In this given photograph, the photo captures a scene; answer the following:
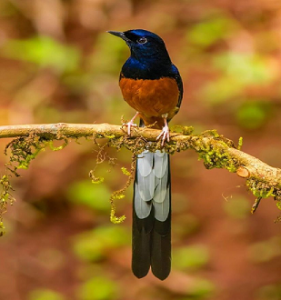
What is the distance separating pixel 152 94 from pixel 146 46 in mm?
315

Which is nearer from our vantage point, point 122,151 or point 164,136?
point 164,136

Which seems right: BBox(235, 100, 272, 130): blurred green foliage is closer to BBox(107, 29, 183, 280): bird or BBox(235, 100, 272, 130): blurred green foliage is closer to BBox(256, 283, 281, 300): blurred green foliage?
BBox(256, 283, 281, 300): blurred green foliage

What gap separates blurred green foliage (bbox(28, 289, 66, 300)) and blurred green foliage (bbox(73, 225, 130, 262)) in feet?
1.54

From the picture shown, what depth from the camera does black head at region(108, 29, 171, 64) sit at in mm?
3324

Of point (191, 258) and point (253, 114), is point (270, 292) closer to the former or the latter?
point (191, 258)

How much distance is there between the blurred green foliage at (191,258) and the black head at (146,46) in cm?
241

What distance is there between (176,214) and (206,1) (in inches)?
179

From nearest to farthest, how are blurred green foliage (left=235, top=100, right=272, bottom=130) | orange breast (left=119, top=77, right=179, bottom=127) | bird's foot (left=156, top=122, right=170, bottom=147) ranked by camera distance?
bird's foot (left=156, top=122, right=170, bottom=147) < orange breast (left=119, top=77, right=179, bottom=127) < blurred green foliage (left=235, top=100, right=272, bottom=130)

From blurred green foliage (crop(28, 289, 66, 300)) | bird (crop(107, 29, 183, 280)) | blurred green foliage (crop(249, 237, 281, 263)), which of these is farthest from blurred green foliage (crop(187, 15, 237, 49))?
bird (crop(107, 29, 183, 280))

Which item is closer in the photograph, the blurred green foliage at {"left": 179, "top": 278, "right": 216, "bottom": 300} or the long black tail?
the long black tail

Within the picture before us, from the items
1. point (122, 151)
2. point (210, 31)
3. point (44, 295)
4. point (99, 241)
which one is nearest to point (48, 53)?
point (122, 151)

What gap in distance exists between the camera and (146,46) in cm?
335

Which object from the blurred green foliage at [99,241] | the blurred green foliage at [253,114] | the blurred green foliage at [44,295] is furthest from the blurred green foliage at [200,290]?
the blurred green foliage at [253,114]

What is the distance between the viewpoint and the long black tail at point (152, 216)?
3355mm
